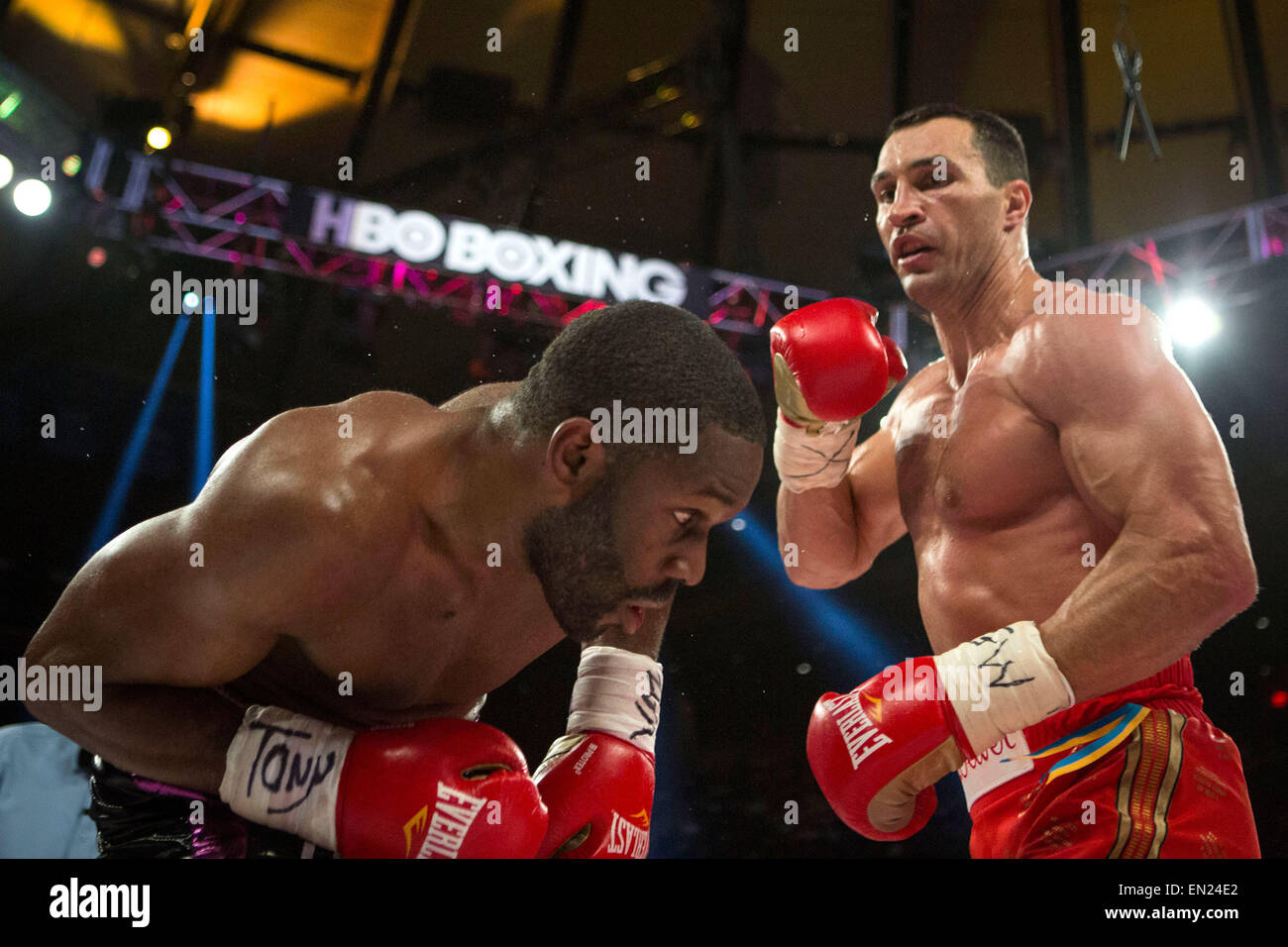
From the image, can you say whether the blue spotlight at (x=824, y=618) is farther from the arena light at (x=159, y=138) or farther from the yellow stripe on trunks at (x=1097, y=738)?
the yellow stripe on trunks at (x=1097, y=738)

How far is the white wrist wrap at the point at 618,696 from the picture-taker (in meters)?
1.80

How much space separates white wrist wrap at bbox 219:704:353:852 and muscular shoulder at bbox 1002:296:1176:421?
128cm

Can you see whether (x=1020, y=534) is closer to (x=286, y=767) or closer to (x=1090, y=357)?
(x=1090, y=357)

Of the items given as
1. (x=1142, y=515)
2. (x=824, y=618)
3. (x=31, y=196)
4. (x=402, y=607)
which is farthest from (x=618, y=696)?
(x=31, y=196)

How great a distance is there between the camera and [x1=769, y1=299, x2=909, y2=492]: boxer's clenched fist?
75.6 inches

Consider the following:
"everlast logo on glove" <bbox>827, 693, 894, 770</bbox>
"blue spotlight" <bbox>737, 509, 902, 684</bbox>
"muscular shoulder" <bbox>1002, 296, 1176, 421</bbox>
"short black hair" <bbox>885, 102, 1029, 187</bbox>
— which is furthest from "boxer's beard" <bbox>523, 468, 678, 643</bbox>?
"blue spotlight" <bbox>737, 509, 902, 684</bbox>

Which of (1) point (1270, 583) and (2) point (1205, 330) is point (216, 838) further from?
(1) point (1270, 583)

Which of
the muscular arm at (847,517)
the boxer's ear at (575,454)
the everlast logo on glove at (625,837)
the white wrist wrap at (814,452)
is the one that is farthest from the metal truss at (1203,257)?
the everlast logo on glove at (625,837)

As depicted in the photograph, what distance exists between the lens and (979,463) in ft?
6.13

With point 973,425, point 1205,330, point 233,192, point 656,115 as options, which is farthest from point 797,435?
point 656,115

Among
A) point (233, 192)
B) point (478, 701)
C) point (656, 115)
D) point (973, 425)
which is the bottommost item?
point (478, 701)

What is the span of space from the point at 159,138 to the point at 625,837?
4.97m

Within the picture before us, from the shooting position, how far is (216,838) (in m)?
1.69
